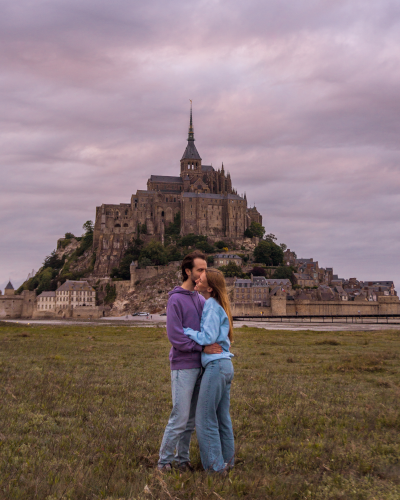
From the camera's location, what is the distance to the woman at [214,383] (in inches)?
257

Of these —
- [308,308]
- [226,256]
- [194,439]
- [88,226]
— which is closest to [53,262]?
[88,226]

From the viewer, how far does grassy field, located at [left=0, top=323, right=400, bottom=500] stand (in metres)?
5.79

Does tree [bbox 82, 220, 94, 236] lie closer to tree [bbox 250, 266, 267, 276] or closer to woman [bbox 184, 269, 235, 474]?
tree [bbox 250, 266, 267, 276]

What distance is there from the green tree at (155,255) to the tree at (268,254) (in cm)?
2177

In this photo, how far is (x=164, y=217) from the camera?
120 metres

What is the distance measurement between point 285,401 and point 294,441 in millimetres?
2816

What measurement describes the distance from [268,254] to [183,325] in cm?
10724

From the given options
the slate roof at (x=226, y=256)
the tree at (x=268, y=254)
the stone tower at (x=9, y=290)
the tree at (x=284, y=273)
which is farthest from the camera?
the tree at (x=268, y=254)

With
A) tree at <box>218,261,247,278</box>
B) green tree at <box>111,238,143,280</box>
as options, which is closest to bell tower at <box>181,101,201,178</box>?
green tree at <box>111,238,143,280</box>

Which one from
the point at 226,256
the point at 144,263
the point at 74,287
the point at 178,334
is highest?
the point at 226,256

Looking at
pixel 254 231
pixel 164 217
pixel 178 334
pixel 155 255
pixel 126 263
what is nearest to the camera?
pixel 178 334

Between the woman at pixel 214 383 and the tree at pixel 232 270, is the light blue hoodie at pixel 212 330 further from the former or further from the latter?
the tree at pixel 232 270

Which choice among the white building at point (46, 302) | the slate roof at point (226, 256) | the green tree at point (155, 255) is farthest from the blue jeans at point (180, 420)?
the green tree at point (155, 255)

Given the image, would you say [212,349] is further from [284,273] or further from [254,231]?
[254,231]
